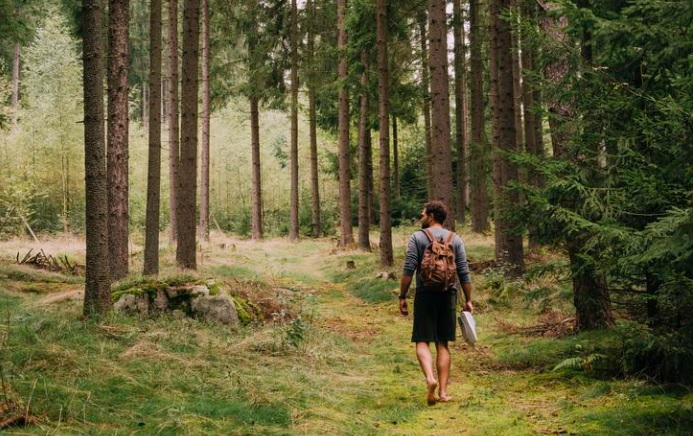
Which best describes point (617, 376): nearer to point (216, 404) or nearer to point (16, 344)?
point (216, 404)

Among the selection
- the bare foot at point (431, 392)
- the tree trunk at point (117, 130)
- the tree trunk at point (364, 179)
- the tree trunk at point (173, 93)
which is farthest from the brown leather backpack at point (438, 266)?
the tree trunk at point (173, 93)

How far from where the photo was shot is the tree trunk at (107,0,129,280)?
396 inches

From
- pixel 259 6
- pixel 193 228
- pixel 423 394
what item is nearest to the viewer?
pixel 423 394

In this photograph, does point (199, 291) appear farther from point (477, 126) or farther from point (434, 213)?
point (477, 126)

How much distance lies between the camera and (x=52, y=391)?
15.3 feet

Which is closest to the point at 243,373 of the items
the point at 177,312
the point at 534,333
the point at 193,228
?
the point at 177,312

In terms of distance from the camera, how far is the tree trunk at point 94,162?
7305 mm

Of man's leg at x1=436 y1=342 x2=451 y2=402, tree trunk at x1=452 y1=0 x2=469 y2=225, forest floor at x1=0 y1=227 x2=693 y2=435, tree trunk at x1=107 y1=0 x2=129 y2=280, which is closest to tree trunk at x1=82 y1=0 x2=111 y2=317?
forest floor at x1=0 y1=227 x2=693 y2=435

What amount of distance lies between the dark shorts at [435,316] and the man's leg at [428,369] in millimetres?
91

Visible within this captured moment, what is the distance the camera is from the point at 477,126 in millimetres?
21406

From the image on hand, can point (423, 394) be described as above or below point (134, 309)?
below

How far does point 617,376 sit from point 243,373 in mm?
3859

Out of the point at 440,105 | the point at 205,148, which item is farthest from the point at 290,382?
the point at 205,148

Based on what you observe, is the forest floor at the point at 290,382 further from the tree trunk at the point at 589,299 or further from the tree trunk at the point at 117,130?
the tree trunk at the point at 117,130
